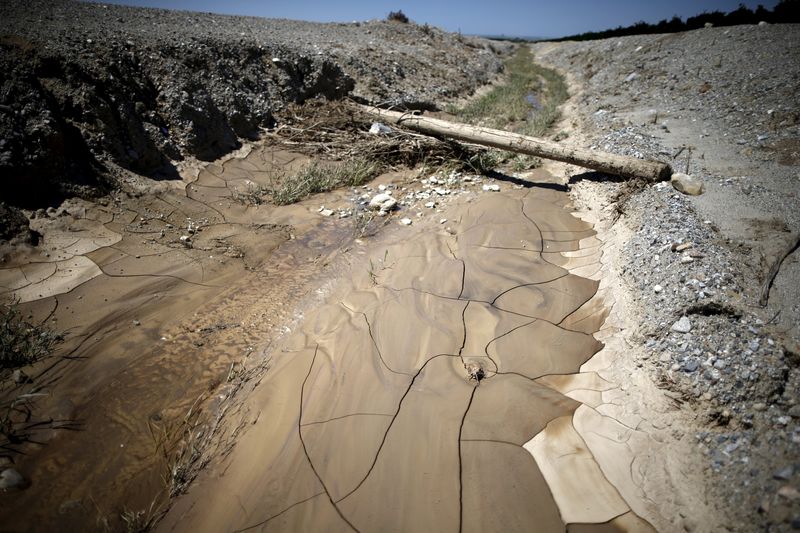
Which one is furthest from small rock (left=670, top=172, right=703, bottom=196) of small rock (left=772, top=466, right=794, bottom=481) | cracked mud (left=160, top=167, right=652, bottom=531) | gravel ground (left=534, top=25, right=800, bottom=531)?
small rock (left=772, top=466, right=794, bottom=481)

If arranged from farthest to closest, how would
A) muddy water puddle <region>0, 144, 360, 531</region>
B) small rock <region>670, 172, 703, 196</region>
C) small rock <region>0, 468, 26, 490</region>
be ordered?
small rock <region>670, 172, 703, 196</region> → muddy water puddle <region>0, 144, 360, 531</region> → small rock <region>0, 468, 26, 490</region>

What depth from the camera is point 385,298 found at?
9.88ft

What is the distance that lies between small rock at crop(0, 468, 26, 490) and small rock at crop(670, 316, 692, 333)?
375cm

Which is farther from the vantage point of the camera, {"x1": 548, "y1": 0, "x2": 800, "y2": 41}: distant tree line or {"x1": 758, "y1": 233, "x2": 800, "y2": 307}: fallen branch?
{"x1": 548, "y1": 0, "x2": 800, "y2": 41}: distant tree line

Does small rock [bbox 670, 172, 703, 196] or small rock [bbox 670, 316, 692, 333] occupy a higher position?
small rock [bbox 670, 172, 703, 196]

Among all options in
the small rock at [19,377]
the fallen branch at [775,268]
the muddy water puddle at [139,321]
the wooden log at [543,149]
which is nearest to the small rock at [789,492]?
the fallen branch at [775,268]

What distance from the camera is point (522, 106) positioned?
823 cm

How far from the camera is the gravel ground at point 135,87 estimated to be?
3301 millimetres

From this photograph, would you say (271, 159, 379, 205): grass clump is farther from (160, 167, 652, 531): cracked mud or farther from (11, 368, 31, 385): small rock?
(11, 368, 31, 385): small rock

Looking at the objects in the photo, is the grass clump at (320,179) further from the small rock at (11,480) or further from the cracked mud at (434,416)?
the small rock at (11,480)

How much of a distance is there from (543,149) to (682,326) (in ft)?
9.79

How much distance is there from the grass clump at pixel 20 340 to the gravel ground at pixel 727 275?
3.79m

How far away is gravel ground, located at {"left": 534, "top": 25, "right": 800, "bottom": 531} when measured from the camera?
1587 millimetres

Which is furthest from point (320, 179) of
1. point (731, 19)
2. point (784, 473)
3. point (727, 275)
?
point (731, 19)
